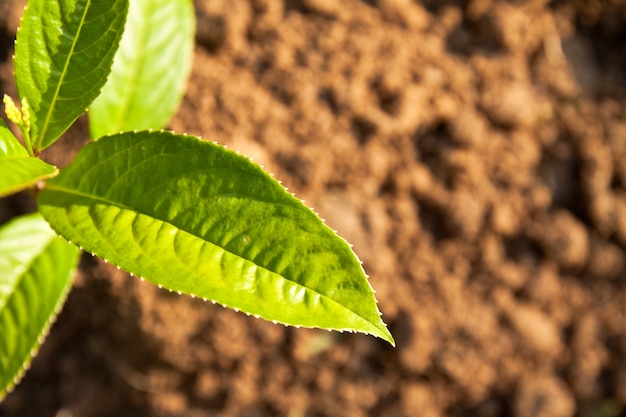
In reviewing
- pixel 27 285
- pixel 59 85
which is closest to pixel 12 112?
pixel 59 85

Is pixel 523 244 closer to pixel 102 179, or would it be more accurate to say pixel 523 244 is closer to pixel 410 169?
pixel 410 169

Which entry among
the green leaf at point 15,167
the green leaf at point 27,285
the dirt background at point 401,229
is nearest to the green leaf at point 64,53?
the green leaf at point 15,167

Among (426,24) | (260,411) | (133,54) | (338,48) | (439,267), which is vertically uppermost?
(426,24)

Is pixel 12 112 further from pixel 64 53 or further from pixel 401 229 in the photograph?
pixel 401 229

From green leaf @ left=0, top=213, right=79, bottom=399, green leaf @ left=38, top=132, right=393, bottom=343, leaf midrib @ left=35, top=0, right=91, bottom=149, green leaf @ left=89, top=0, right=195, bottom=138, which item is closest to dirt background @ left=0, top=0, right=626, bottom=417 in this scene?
green leaf @ left=89, top=0, right=195, bottom=138

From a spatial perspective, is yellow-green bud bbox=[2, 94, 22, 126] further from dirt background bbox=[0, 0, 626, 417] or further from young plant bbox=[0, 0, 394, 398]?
dirt background bbox=[0, 0, 626, 417]

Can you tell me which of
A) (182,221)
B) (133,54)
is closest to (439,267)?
(133,54)
